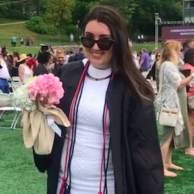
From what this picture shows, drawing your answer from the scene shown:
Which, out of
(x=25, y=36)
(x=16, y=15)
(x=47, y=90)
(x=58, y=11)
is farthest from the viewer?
(x=16, y=15)

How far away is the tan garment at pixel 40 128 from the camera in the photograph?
249 centimetres

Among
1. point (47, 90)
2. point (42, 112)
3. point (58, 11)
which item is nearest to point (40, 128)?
point (42, 112)

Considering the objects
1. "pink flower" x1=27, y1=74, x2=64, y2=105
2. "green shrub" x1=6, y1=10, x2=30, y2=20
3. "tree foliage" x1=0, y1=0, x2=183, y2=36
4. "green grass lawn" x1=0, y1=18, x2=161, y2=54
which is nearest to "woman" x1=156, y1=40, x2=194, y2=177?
"pink flower" x1=27, y1=74, x2=64, y2=105

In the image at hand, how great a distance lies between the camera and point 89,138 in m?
2.52

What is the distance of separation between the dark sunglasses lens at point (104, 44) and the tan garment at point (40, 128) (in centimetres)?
37

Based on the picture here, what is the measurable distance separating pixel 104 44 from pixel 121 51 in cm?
10

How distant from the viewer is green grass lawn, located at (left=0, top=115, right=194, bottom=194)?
5.87m

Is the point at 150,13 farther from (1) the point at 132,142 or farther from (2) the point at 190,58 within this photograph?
(1) the point at 132,142

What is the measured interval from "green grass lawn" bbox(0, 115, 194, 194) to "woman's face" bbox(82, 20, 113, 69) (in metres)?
2.87

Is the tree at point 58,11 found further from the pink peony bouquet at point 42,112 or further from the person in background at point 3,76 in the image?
the pink peony bouquet at point 42,112

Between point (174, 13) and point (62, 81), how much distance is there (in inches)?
3093

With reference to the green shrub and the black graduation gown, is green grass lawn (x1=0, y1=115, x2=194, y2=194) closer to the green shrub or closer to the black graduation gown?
the black graduation gown

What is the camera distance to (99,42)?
2.52m

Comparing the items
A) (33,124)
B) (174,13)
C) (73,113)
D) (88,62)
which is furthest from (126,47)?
(174,13)
